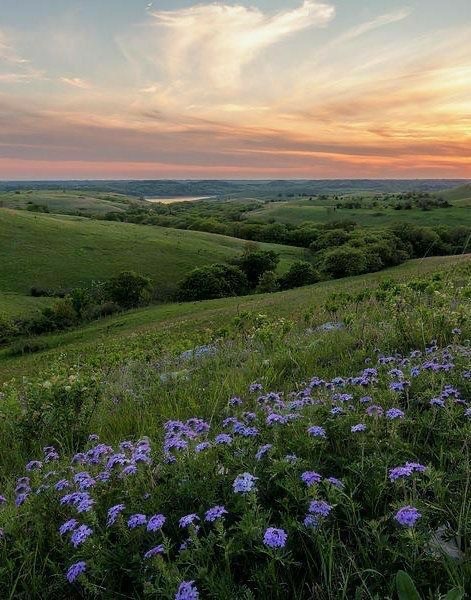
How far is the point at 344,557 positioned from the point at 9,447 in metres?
3.43

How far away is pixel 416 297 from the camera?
7.48 meters

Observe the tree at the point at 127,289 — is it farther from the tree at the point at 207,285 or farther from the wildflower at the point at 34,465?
the wildflower at the point at 34,465

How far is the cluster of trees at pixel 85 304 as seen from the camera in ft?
209

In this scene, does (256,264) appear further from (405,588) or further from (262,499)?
(405,588)

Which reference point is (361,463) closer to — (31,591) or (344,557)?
(344,557)

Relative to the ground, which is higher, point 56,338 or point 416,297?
point 416,297

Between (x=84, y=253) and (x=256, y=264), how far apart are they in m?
32.5

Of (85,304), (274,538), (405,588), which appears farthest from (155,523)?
(85,304)

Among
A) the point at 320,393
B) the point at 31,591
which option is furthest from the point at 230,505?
the point at 320,393

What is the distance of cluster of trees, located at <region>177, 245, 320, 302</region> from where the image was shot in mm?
81000

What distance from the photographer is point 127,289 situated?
76.4 metres

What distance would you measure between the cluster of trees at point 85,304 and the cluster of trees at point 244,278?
24.6 ft

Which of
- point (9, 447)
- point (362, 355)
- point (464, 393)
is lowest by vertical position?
point (9, 447)

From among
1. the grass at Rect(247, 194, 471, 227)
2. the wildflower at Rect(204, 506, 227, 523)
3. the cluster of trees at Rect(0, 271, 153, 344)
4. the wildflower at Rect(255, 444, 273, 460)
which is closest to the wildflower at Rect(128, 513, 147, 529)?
the wildflower at Rect(204, 506, 227, 523)
